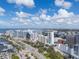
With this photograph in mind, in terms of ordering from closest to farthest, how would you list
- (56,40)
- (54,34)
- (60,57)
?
1. (60,57)
2. (56,40)
3. (54,34)

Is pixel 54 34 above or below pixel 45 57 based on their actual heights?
above

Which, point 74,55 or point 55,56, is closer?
point 74,55

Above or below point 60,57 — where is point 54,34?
above

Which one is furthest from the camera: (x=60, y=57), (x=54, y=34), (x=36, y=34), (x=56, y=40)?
(x=36, y=34)

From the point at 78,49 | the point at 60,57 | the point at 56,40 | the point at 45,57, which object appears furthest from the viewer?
the point at 56,40

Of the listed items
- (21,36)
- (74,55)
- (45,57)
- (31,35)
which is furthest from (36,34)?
(74,55)

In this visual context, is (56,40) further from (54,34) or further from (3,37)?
(3,37)

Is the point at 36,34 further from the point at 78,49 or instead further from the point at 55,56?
the point at 78,49

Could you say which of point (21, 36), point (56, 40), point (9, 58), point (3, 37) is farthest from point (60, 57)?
point (21, 36)

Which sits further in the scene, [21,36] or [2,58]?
[21,36]
